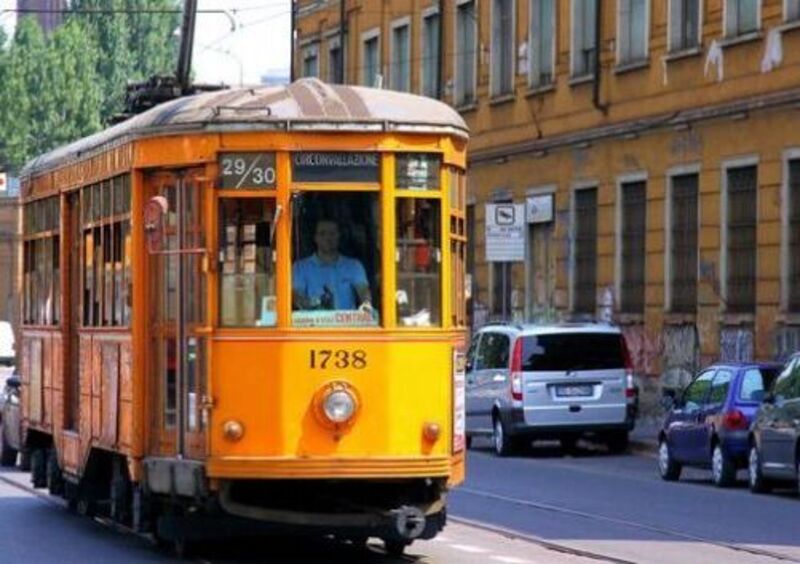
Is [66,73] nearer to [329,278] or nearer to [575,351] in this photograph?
[575,351]

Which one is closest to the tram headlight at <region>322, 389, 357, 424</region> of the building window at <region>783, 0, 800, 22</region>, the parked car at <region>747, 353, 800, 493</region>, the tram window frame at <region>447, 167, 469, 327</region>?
the tram window frame at <region>447, 167, 469, 327</region>

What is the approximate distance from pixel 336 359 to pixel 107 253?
3315mm

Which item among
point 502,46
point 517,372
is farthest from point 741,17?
point 502,46

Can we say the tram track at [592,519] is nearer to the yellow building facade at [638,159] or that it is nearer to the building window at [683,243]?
the yellow building facade at [638,159]

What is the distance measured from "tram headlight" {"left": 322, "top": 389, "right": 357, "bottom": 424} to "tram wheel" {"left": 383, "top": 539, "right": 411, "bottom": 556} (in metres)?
2.01

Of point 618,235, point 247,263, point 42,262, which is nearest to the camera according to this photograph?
point 247,263

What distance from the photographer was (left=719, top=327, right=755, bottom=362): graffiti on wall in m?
36.9

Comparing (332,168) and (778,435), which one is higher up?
(332,168)

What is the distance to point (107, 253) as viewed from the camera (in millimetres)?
19219

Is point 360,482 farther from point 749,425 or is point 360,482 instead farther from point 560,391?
point 560,391

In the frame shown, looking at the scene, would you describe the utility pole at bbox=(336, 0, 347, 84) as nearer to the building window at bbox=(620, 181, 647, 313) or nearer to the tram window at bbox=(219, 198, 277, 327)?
the building window at bbox=(620, 181, 647, 313)

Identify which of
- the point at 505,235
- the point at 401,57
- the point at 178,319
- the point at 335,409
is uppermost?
the point at 401,57

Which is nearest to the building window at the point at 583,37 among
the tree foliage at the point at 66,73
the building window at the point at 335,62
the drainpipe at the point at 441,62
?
the drainpipe at the point at 441,62

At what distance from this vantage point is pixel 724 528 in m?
22.0
